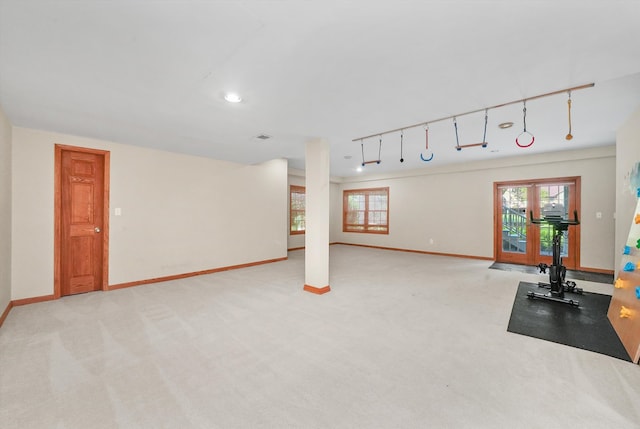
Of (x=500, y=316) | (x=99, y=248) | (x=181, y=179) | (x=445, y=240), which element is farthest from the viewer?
(x=445, y=240)

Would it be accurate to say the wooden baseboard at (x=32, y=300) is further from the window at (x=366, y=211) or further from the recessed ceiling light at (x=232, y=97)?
→ the window at (x=366, y=211)

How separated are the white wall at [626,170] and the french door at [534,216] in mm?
1774

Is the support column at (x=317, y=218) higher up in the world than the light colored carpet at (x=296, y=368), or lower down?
higher up

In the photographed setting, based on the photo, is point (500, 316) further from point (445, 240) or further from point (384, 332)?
point (445, 240)

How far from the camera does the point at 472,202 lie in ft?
21.4

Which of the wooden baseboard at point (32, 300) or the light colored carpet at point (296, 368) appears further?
the wooden baseboard at point (32, 300)

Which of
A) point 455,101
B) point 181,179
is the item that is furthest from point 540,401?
point 181,179

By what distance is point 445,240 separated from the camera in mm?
6996

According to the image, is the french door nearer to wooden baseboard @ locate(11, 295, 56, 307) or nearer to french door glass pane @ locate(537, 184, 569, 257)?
french door glass pane @ locate(537, 184, 569, 257)

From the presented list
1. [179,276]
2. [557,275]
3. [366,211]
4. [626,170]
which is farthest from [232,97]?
[366,211]

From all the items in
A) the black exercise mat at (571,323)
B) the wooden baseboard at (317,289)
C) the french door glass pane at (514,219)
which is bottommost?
the black exercise mat at (571,323)

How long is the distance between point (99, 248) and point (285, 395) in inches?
158

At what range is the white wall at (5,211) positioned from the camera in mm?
2840

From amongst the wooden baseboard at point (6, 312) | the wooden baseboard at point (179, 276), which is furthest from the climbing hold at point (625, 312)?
the wooden baseboard at point (6, 312)
